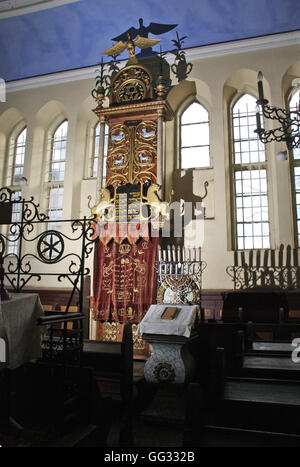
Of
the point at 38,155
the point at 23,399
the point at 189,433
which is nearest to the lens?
the point at 189,433

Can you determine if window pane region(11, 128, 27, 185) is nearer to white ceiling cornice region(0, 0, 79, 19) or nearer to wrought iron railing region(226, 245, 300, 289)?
white ceiling cornice region(0, 0, 79, 19)

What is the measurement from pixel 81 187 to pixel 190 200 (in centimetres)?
236

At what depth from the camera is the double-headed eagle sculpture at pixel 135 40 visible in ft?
23.0

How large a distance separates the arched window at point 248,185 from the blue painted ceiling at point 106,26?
4.85ft

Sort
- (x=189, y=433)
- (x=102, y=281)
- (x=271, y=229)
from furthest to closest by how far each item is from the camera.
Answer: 1. (x=271, y=229)
2. (x=102, y=281)
3. (x=189, y=433)

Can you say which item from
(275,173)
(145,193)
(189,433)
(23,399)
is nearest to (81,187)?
(145,193)

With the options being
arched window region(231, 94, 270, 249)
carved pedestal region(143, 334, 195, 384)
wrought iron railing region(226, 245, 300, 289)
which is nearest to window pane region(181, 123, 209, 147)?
arched window region(231, 94, 270, 249)

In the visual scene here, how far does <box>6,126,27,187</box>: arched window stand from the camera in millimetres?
8398

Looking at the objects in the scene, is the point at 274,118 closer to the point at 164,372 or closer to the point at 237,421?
the point at 164,372

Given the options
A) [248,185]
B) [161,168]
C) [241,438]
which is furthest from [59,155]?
[241,438]

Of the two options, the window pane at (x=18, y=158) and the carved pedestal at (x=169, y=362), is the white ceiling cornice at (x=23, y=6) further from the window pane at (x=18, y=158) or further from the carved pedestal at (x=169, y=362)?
the carved pedestal at (x=169, y=362)

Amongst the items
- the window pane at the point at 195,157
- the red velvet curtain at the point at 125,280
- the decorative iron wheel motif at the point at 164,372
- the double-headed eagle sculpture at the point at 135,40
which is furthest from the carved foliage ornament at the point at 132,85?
the decorative iron wheel motif at the point at 164,372

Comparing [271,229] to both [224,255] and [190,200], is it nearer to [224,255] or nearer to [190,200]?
[224,255]

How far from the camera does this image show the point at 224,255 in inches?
252
